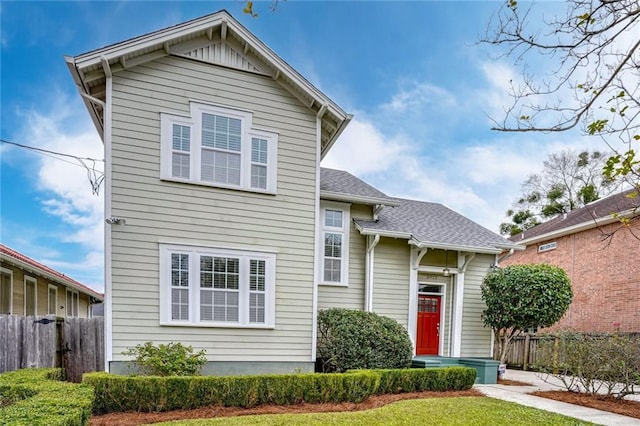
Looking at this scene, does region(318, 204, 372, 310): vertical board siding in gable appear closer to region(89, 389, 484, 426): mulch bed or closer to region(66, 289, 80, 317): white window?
region(89, 389, 484, 426): mulch bed

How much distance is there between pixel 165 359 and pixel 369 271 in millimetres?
5614

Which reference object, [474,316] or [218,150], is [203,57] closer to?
[218,150]

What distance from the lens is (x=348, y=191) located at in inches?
423

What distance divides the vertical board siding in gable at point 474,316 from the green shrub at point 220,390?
5.08m

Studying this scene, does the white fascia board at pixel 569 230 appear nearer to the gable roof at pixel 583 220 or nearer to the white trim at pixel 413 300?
the gable roof at pixel 583 220

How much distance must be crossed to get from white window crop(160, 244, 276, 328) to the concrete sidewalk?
17.9ft

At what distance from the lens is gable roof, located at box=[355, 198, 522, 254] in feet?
35.4

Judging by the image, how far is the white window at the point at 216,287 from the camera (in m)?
7.80

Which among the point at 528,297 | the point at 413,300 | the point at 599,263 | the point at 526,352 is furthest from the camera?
the point at 599,263

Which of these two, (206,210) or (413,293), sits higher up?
(206,210)

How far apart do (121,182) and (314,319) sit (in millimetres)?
5113

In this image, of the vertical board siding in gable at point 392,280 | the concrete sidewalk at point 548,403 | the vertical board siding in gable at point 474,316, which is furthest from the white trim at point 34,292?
the vertical board siding in gable at point 474,316

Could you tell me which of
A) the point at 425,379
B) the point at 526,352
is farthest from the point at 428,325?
the point at 526,352

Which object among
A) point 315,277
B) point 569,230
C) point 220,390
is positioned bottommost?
point 220,390
